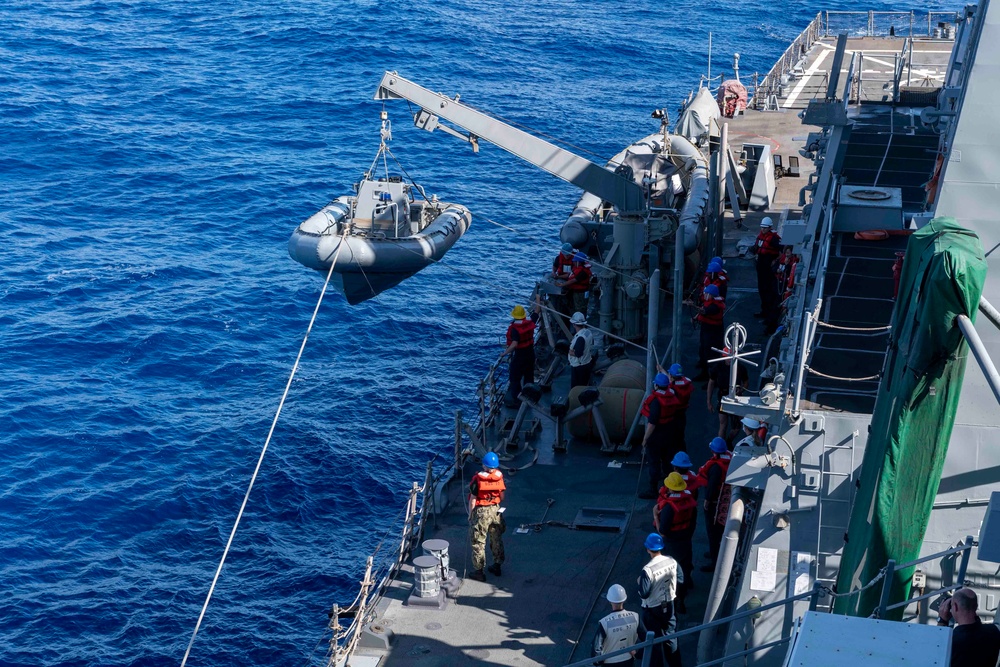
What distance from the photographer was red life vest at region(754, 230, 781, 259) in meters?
21.1

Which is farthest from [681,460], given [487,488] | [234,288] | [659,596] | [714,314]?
[234,288]

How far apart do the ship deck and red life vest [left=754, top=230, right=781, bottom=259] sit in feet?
2.91

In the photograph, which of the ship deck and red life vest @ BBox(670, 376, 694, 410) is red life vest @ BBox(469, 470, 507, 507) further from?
red life vest @ BBox(670, 376, 694, 410)

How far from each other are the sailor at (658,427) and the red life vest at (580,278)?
573cm

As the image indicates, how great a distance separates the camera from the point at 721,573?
38.7 feet

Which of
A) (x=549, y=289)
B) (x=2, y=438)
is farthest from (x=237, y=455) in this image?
(x=549, y=289)

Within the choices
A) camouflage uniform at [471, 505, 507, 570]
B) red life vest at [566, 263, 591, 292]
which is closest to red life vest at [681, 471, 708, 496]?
camouflage uniform at [471, 505, 507, 570]

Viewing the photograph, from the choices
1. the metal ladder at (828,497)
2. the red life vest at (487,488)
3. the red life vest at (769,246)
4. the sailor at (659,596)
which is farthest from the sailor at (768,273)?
the sailor at (659,596)

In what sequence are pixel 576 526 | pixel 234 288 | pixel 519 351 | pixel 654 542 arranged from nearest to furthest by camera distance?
pixel 654 542, pixel 576 526, pixel 519 351, pixel 234 288

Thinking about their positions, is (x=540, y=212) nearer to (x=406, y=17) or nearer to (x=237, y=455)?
(x=237, y=455)

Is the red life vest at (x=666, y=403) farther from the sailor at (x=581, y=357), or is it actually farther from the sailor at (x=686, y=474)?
the sailor at (x=581, y=357)

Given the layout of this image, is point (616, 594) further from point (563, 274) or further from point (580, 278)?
point (563, 274)

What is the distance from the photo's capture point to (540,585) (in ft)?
47.7

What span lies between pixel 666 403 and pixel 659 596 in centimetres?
432
